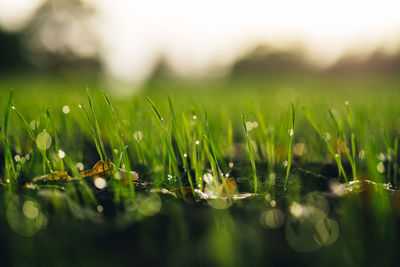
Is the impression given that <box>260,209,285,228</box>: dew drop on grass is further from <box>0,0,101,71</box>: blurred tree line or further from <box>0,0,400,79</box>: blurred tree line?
<box>0,0,101,71</box>: blurred tree line

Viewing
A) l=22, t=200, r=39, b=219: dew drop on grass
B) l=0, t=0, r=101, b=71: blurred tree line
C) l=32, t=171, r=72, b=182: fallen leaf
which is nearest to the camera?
l=22, t=200, r=39, b=219: dew drop on grass

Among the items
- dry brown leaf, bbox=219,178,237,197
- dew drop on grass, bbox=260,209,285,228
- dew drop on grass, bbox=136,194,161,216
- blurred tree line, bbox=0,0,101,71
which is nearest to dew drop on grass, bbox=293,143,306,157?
dry brown leaf, bbox=219,178,237,197

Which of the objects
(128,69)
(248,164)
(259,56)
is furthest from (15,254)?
(128,69)

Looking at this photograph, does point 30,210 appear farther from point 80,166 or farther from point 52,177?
point 80,166

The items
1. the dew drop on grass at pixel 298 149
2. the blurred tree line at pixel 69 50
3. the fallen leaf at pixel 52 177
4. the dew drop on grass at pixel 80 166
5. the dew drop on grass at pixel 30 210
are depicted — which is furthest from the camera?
the blurred tree line at pixel 69 50

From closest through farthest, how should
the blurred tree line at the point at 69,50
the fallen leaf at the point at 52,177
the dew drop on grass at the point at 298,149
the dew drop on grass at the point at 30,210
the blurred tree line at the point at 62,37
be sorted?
the dew drop on grass at the point at 30,210 → the fallen leaf at the point at 52,177 → the dew drop on grass at the point at 298,149 → the blurred tree line at the point at 69,50 → the blurred tree line at the point at 62,37

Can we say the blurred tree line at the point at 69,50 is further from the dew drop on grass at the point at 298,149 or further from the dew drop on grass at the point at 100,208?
the dew drop on grass at the point at 100,208

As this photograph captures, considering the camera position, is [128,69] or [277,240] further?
[128,69]

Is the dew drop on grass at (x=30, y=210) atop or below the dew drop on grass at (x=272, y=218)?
atop

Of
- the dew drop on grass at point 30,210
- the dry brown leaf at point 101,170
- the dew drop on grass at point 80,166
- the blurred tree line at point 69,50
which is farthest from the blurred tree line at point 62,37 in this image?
the dew drop on grass at point 30,210

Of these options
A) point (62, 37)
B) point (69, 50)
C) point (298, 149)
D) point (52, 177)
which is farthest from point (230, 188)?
point (62, 37)

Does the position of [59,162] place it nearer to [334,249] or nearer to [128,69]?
[334,249]
